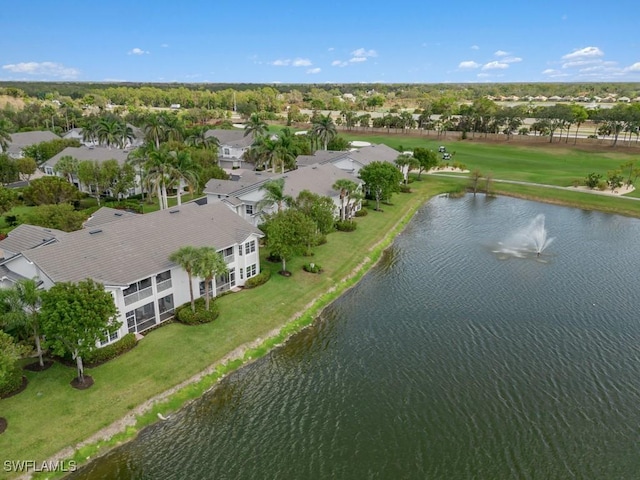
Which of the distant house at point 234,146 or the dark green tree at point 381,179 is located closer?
the dark green tree at point 381,179

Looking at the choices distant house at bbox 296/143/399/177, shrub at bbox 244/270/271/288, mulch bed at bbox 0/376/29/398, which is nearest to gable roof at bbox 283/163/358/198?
distant house at bbox 296/143/399/177

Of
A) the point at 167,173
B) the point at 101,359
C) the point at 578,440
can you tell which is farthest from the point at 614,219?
the point at 101,359

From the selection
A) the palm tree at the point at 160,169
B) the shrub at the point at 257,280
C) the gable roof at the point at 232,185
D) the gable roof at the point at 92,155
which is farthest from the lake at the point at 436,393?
the gable roof at the point at 92,155

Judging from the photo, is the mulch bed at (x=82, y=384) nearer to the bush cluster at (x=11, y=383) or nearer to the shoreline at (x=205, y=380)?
the bush cluster at (x=11, y=383)

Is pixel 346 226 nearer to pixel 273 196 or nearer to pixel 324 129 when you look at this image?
pixel 273 196

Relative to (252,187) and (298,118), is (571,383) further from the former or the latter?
(298,118)
